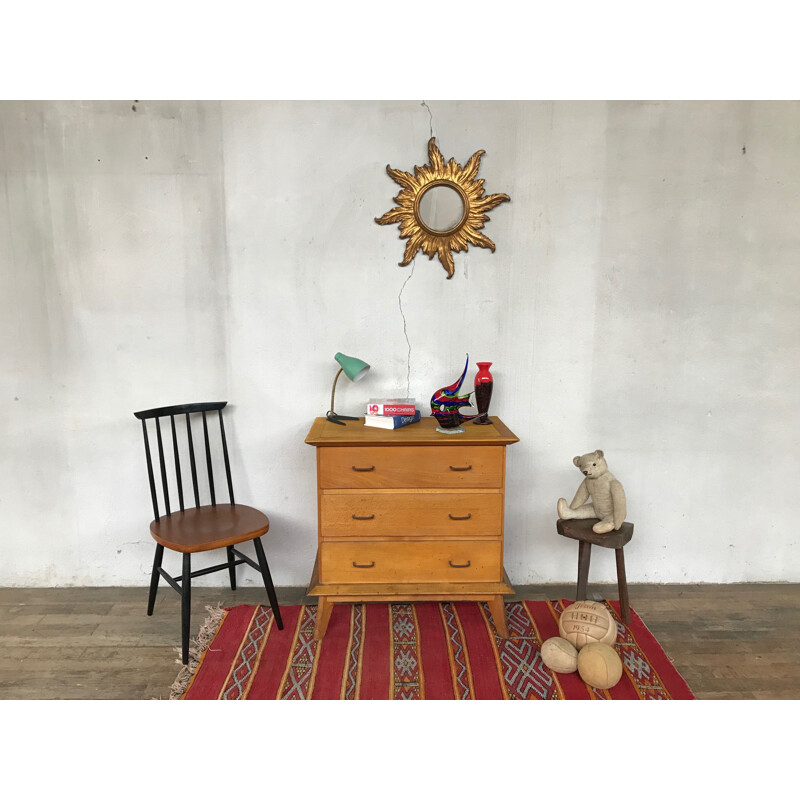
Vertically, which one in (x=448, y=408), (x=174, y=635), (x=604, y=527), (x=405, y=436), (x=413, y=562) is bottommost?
(x=174, y=635)

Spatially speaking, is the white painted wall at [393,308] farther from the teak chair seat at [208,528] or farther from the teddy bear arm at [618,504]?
the teddy bear arm at [618,504]

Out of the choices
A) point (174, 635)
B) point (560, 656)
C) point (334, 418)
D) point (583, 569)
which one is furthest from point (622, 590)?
point (174, 635)

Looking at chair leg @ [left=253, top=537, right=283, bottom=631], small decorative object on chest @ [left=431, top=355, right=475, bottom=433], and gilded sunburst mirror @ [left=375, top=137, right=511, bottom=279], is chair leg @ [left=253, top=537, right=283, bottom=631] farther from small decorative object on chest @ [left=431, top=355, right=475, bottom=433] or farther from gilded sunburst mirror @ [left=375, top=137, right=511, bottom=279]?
gilded sunburst mirror @ [left=375, top=137, right=511, bottom=279]

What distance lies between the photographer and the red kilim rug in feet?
7.19

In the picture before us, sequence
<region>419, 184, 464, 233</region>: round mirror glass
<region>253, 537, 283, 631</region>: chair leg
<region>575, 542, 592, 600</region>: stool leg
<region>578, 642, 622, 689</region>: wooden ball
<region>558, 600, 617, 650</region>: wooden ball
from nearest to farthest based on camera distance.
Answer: <region>578, 642, 622, 689</region>: wooden ball → <region>558, 600, 617, 650</region>: wooden ball → <region>253, 537, 283, 631</region>: chair leg → <region>575, 542, 592, 600</region>: stool leg → <region>419, 184, 464, 233</region>: round mirror glass

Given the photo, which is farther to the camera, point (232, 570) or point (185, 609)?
point (232, 570)

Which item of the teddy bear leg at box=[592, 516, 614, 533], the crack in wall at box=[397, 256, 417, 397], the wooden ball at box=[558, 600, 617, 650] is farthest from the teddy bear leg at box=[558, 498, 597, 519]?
the crack in wall at box=[397, 256, 417, 397]

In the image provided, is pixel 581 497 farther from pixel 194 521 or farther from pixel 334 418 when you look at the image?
pixel 194 521

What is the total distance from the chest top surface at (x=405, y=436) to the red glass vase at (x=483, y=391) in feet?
0.22

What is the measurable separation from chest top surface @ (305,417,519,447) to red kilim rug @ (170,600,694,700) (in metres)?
0.83

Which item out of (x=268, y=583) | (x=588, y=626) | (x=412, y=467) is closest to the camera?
(x=588, y=626)

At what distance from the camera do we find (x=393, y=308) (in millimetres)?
2852

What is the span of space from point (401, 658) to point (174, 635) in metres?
1.01

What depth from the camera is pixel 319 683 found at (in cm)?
223
